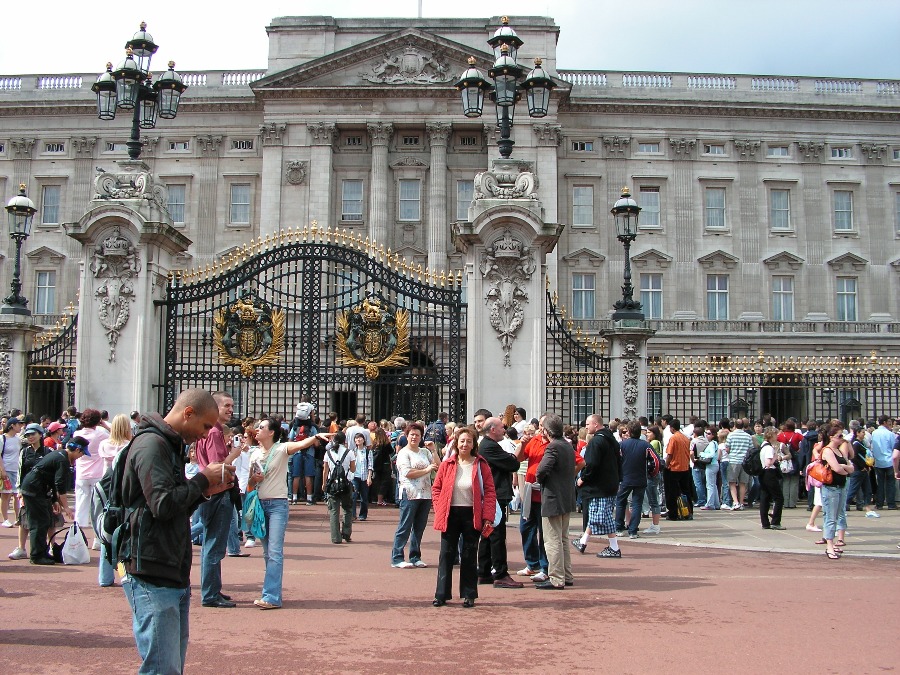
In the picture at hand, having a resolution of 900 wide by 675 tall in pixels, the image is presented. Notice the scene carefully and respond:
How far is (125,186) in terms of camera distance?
1755 cm

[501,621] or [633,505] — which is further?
[633,505]

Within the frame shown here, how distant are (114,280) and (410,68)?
3247 centimetres

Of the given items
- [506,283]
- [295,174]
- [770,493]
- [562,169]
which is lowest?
[770,493]

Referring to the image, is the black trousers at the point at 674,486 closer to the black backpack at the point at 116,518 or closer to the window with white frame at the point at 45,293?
the black backpack at the point at 116,518

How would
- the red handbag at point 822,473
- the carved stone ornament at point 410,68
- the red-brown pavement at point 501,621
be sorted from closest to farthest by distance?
the red-brown pavement at point 501,621
the red handbag at point 822,473
the carved stone ornament at point 410,68

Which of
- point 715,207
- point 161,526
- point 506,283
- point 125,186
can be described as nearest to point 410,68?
point 715,207

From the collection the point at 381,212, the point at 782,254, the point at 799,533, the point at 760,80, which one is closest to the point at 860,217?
the point at 782,254

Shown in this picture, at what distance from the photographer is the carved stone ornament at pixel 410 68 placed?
4681 centimetres

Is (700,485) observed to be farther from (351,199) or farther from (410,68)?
(410,68)

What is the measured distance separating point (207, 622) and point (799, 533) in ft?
33.4

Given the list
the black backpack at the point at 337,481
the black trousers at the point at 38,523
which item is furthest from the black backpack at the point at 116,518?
the black backpack at the point at 337,481

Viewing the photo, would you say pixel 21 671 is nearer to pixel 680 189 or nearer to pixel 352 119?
pixel 352 119

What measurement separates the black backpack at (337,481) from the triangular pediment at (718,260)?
125ft

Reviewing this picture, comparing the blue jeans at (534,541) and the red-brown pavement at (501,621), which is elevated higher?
the blue jeans at (534,541)
